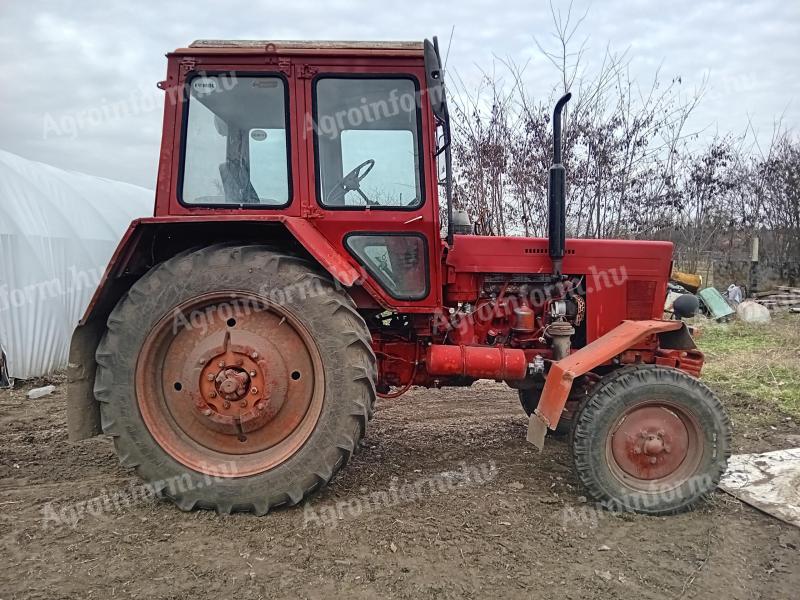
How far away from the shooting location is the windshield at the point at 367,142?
3.10 m

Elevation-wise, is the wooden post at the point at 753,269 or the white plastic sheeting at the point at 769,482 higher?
the wooden post at the point at 753,269

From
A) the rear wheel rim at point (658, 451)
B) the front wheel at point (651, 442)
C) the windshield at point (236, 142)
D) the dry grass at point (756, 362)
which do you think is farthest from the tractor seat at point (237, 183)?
the dry grass at point (756, 362)

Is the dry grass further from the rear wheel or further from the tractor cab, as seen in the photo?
the rear wheel

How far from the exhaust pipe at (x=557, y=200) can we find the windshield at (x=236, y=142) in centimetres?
147

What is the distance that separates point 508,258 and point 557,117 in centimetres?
90

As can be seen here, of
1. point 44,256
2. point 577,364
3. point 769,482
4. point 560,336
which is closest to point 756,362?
point 769,482

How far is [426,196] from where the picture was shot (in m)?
3.13

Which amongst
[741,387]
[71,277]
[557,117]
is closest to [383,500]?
[557,117]

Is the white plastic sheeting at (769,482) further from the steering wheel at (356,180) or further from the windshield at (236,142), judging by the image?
the windshield at (236,142)

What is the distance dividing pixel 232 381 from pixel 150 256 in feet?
2.86

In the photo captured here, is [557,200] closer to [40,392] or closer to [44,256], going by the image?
[40,392]

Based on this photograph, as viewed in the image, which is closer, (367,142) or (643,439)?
(643,439)

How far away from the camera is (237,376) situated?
2895 millimetres

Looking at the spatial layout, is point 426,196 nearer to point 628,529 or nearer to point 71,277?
point 628,529
